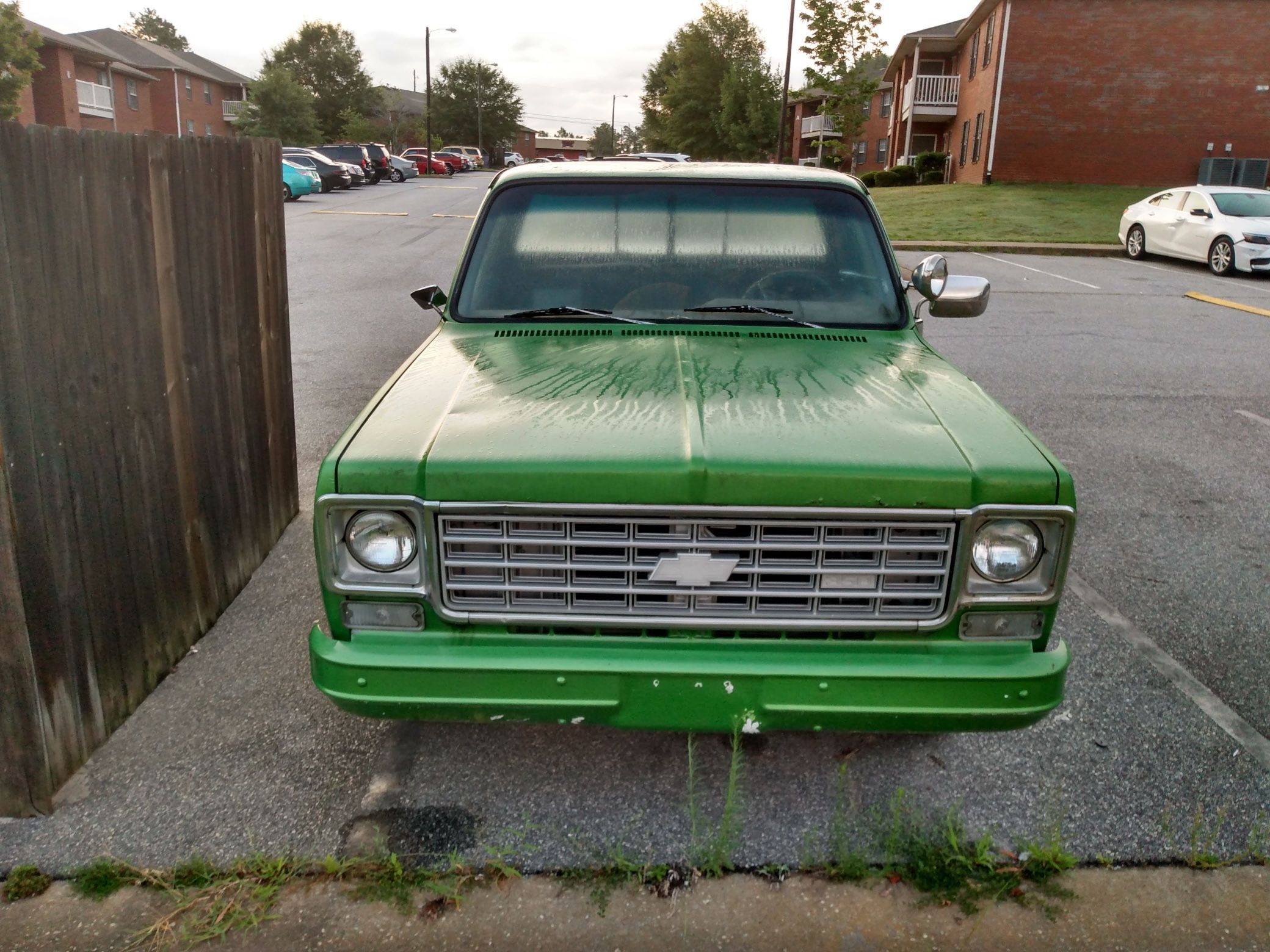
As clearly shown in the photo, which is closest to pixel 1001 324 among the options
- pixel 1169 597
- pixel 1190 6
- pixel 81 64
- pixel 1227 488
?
pixel 1227 488

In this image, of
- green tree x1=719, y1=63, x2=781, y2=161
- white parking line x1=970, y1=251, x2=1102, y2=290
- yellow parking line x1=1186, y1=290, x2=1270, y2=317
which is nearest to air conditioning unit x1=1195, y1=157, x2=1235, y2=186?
white parking line x1=970, y1=251, x2=1102, y2=290

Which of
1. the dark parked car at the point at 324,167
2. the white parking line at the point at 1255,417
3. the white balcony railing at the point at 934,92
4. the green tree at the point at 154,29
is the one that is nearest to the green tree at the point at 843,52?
the white balcony railing at the point at 934,92

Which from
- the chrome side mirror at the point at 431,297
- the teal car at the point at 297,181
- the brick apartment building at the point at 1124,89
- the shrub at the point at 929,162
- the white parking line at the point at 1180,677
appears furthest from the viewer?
the shrub at the point at 929,162

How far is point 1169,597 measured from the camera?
15.3ft

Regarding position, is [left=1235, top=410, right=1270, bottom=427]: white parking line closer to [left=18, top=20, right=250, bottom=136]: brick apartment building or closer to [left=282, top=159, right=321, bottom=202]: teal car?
[left=282, top=159, right=321, bottom=202]: teal car

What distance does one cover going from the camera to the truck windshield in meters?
3.94

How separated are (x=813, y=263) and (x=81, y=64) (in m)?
59.8

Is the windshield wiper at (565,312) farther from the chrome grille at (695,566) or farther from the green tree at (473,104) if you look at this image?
the green tree at (473,104)

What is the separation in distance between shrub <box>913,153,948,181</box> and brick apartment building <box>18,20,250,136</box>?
28106 millimetres

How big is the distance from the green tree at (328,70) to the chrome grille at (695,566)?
3438 inches

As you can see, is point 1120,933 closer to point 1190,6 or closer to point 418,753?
point 418,753

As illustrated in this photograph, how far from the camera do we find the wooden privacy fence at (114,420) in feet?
9.46

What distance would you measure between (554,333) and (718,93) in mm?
66045

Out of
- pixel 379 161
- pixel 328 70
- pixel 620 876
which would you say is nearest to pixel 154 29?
pixel 328 70
